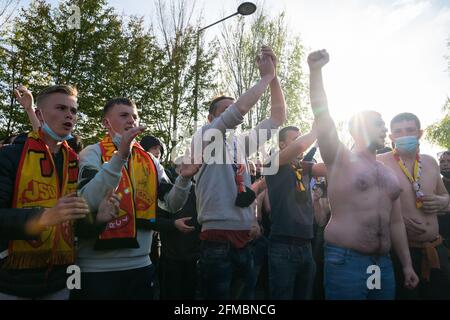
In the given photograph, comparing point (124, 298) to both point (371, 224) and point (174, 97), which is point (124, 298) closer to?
point (371, 224)

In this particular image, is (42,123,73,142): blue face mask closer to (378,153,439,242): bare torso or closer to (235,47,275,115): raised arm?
(235,47,275,115): raised arm

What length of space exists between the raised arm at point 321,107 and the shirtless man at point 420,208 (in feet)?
4.40

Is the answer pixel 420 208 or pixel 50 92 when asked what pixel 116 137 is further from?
pixel 420 208

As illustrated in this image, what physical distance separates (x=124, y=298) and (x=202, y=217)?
3.07ft

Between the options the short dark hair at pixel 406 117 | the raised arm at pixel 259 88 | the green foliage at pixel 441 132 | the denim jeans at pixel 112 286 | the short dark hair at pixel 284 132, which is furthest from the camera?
the green foliage at pixel 441 132

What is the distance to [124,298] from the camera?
2.49 meters

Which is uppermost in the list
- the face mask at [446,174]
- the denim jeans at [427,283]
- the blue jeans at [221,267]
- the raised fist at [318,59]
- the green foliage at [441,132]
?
the green foliage at [441,132]

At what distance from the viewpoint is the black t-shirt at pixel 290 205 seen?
3945 mm

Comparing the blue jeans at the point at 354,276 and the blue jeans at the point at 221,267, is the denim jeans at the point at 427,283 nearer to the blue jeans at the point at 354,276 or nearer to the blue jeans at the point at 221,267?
the blue jeans at the point at 354,276

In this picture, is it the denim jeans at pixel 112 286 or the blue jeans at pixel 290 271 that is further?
the blue jeans at pixel 290 271

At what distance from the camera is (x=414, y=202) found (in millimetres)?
3656


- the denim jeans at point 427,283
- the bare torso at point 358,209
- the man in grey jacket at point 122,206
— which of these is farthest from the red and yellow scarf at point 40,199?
the denim jeans at point 427,283
